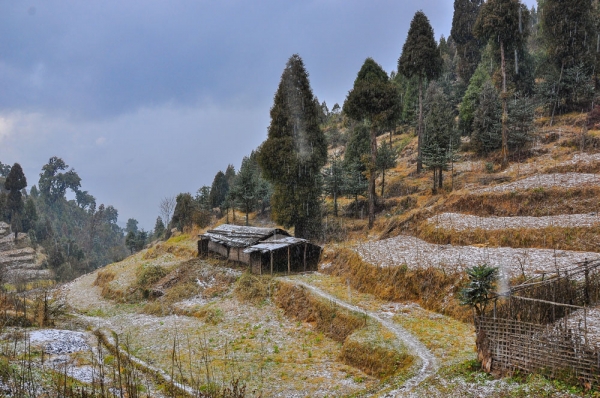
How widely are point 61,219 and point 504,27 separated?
414 feet

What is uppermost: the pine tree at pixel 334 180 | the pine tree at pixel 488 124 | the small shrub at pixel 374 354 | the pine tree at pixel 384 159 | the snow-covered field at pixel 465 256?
the pine tree at pixel 488 124

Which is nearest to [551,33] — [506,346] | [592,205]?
[592,205]

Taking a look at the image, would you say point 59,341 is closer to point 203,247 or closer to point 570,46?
point 203,247

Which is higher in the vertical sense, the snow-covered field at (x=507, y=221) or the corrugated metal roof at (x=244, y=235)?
the snow-covered field at (x=507, y=221)

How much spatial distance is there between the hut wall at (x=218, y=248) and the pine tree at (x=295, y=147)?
504 cm

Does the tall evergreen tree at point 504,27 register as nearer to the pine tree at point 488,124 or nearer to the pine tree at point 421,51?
the pine tree at point 488,124

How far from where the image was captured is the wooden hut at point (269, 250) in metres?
25.3

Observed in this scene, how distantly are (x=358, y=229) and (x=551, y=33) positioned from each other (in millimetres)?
29010

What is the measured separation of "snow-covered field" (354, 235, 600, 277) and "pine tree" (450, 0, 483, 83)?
149 feet

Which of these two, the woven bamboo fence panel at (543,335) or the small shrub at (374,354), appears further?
the small shrub at (374,354)

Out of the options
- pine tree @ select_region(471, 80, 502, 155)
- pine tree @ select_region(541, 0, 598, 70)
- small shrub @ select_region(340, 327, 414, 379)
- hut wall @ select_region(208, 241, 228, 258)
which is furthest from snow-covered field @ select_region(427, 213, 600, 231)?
pine tree @ select_region(541, 0, 598, 70)

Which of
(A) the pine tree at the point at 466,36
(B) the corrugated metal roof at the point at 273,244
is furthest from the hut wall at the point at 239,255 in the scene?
(A) the pine tree at the point at 466,36

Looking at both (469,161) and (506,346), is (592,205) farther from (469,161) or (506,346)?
(469,161)

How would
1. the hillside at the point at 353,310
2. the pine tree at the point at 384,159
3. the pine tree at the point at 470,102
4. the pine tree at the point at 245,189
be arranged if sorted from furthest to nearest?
the pine tree at the point at 245,189
the pine tree at the point at 470,102
the pine tree at the point at 384,159
the hillside at the point at 353,310
